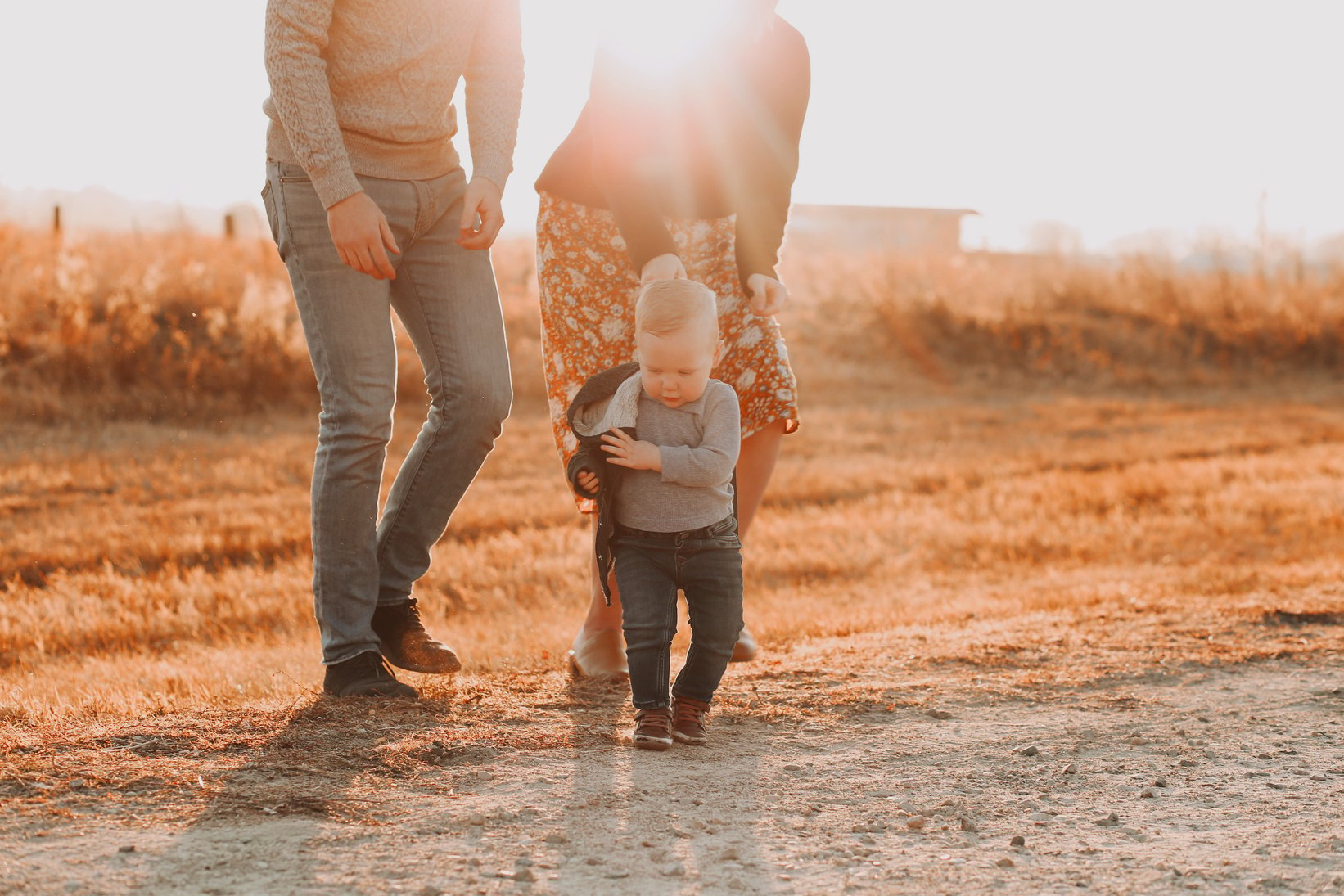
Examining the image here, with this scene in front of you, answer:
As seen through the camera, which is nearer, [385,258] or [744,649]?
[385,258]

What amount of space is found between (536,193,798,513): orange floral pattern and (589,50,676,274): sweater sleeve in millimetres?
226

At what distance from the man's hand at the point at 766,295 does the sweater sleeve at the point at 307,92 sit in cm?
110

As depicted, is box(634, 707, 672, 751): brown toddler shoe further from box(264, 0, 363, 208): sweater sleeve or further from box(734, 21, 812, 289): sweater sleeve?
box(264, 0, 363, 208): sweater sleeve

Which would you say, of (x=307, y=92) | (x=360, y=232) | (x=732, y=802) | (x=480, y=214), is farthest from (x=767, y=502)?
(x=732, y=802)

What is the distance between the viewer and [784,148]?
3.67m

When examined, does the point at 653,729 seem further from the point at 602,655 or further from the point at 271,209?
the point at 271,209

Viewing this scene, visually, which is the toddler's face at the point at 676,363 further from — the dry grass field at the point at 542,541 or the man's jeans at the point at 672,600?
the dry grass field at the point at 542,541

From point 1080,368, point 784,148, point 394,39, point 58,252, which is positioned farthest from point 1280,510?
point 58,252

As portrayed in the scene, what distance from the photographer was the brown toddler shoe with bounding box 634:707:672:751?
3.05m

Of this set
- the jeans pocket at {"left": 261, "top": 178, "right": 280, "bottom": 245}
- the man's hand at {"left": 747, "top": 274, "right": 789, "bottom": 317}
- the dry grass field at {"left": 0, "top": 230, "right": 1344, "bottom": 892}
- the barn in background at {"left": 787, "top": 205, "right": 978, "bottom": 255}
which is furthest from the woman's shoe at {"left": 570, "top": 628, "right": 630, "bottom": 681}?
the barn in background at {"left": 787, "top": 205, "right": 978, "bottom": 255}

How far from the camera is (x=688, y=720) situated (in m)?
3.15

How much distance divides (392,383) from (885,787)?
1.57 meters

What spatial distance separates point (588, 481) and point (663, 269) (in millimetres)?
616

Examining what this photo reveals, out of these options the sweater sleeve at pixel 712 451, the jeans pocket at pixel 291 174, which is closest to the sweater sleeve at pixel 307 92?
the jeans pocket at pixel 291 174
